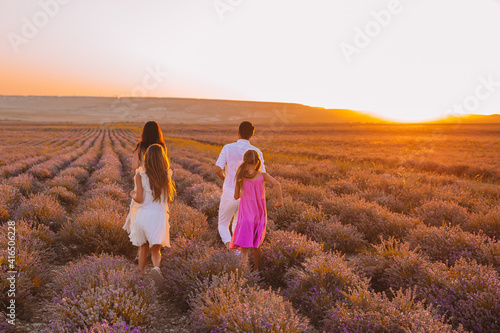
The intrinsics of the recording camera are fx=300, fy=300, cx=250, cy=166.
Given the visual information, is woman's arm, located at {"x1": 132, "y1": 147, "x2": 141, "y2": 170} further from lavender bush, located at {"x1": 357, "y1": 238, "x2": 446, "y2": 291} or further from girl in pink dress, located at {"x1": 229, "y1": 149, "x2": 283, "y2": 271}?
lavender bush, located at {"x1": 357, "y1": 238, "x2": 446, "y2": 291}

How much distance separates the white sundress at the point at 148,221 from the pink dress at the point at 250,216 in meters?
1.01

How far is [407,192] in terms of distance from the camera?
862cm

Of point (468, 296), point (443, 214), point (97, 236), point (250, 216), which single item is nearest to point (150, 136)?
point (250, 216)

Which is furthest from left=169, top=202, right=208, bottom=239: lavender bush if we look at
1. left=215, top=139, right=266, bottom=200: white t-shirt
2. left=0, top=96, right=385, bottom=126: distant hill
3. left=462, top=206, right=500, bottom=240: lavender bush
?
left=0, top=96, right=385, bottom=126: distant hill

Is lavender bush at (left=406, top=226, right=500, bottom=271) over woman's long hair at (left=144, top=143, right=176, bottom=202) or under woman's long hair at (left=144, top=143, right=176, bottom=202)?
under

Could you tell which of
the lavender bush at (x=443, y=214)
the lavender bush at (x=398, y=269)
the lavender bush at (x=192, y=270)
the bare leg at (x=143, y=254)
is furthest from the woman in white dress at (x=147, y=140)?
the lavender bush at (x=443, y=214)

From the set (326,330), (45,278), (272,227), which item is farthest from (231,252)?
(45,278)

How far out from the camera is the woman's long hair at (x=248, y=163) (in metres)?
3.97

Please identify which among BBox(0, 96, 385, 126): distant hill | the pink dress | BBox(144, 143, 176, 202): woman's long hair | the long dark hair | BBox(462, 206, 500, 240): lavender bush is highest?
BBox(0, 96, 385, 126): distant hill

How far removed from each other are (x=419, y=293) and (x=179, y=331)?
2653 millimetres

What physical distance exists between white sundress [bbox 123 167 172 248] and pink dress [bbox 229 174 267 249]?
3.31 ft

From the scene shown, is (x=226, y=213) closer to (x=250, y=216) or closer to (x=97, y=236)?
(x=250, y=216)

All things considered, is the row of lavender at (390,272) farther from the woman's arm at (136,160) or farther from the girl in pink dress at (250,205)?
the woman's arm at (136,160)

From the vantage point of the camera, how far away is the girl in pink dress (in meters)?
4.04
